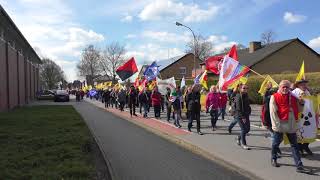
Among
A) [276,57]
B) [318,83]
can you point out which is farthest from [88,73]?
[318,83]

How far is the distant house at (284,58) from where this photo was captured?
51812mm

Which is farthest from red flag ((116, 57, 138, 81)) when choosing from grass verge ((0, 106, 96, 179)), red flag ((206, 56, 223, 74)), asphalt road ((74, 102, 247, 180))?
asphalt road ((74, 102, 247, 180))

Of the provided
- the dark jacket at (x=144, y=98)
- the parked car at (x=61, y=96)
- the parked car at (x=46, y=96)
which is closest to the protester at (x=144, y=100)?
the dark jacket at (x=144, y=98)

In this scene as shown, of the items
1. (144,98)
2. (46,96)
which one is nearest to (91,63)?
(46,96)

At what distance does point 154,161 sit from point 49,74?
112941 mm

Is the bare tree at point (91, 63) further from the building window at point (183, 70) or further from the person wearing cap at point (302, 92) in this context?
the person wearing cap at point (302, 92)

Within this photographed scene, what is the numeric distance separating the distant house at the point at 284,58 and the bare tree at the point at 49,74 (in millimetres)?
72770

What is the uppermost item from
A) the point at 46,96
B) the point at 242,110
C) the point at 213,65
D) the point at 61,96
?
the point at 213,65

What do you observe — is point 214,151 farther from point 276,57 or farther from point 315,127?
point 276,57

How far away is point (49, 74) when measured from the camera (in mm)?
119000

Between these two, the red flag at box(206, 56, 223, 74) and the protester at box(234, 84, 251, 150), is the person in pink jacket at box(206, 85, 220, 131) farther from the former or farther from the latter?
the protester at box(234, 84, 251, 150)

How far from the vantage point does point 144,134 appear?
15445 mm

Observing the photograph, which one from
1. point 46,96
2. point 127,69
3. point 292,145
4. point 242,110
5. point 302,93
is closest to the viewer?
point 292,145

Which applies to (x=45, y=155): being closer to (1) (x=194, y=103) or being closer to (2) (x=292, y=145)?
(2) (x=292, y=145)
